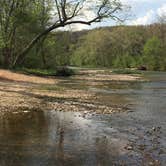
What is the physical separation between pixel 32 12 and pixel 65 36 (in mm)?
23656

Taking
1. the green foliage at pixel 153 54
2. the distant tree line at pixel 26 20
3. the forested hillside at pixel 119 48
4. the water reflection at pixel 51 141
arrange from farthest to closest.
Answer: the green foliage at pixel 153 54, the forested hillside at pixel 119 48, the distant tree line at pixel 26 20, the water reflection at pixel 51 141

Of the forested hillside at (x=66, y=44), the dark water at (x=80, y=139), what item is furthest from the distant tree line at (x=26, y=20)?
the dark water at (x=80, y=139)

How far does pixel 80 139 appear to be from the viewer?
12453mm

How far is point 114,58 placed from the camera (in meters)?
138

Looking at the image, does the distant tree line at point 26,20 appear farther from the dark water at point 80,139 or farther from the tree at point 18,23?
the dark water at point 80,139

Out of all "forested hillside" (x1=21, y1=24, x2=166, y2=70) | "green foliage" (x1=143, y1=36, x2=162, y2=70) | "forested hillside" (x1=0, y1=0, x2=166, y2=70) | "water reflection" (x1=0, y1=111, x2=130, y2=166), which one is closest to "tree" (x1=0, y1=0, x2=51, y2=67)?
"forested hillside" (x1=0, y1=0, x2=166, y2=70)

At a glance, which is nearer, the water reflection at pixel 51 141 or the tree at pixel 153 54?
the water reflection at pixel 51 141

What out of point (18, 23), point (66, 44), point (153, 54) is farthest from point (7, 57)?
point (153, 54)

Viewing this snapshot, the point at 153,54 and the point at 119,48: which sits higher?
the point at 119,48

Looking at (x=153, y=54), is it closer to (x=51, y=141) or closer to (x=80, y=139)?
(x=80, y=139)

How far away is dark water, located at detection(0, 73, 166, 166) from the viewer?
9852 mm

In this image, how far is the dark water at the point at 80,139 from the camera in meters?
9.85

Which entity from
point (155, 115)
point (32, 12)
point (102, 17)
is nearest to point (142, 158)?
point (155, 115)

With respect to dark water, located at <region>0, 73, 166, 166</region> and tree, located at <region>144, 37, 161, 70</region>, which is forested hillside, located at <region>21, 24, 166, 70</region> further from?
dark water, located at <region>0, 73, 166, 166</region>
